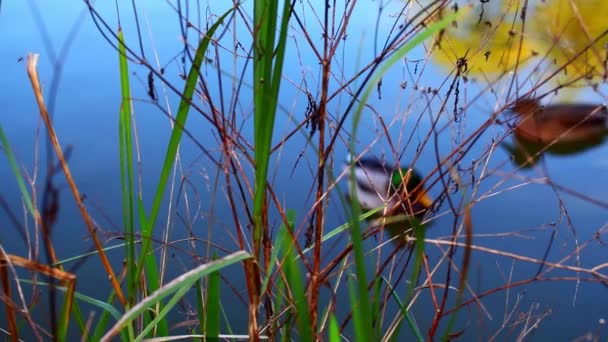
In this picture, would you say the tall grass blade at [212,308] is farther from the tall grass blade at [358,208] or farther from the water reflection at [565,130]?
the water reflection at [565,130]

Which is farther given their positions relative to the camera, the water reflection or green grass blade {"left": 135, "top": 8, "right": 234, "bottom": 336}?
the water reflection

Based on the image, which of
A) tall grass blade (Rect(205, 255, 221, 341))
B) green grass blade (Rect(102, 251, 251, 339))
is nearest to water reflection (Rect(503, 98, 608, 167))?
tall grass blade (Rect(205, 255, 221, 341))

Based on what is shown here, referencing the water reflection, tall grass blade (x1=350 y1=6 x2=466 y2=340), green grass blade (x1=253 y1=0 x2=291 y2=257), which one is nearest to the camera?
tall grass blade (x1=350 y1=6 x2=466 y2=340)

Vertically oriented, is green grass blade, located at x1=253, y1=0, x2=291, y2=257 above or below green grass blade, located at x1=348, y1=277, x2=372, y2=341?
above

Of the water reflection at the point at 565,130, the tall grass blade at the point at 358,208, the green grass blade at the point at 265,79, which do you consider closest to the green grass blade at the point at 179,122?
the green grass blade at the point at 265,79

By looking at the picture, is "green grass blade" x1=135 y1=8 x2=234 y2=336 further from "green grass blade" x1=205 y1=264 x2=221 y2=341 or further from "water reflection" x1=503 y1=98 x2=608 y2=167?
"water reflection" x1=503 y1=98 x2=608 y2=167

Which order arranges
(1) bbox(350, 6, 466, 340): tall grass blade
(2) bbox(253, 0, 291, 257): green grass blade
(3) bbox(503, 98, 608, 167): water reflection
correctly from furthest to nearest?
(3) bbox(503, 98, 608, 167): water reflection < (2) bbox(253, 0, 291, 257): green grass blade < (1) bbox(350, 6, 466, 340): tall grass blade

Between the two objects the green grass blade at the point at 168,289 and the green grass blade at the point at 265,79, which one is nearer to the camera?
the green grass blade at the point at 168,289

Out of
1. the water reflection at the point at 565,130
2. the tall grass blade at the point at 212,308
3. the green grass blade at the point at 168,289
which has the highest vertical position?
the water reflection at the point at 565,130

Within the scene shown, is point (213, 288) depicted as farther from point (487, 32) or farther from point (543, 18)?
point (543, 18)

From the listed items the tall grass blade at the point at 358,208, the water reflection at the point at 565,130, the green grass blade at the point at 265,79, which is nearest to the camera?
the tall grass blade at the point at 358,208

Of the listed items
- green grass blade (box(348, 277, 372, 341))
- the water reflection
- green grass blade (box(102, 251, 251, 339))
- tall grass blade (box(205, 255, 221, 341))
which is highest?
the water reflection

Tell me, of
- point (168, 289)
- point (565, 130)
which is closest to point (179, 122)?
point (168, 289)

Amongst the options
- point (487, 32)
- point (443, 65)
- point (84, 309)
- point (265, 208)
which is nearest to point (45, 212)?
point (265, 208)
